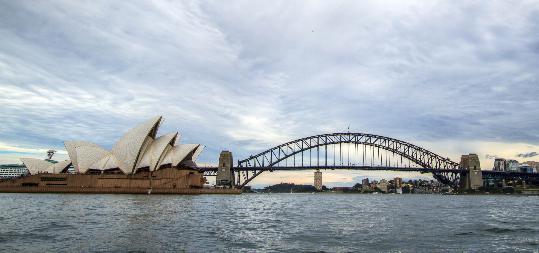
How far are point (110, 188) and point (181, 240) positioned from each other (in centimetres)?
9383

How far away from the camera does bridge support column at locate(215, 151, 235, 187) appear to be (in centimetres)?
15045

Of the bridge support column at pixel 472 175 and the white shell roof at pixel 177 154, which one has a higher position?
the white shell roof at pixel 177 154

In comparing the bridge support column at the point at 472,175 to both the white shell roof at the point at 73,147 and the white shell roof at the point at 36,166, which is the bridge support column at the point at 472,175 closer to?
the white shell roof at the point at 73,147

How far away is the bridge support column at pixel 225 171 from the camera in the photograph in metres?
150

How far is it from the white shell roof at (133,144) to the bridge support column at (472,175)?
12701 cm

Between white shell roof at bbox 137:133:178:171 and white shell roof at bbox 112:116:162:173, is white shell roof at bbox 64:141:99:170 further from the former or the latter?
white shell roof at bbox 137:133:178:171

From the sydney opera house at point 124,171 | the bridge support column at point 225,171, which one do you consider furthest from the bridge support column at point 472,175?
the sydney opera house at point 124,171

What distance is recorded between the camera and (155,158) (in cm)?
10575

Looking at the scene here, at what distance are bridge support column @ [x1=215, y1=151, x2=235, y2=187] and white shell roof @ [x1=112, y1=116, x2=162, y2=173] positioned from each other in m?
48.0

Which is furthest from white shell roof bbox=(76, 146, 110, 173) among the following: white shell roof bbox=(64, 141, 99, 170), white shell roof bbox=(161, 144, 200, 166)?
white shell roof bbox=(161, 144, 200, 166)

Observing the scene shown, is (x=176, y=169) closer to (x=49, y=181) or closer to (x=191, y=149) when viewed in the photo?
(x=191, y=149)

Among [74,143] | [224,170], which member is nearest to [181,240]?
[74,143]

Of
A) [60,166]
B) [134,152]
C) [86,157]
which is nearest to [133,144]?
[134,152]

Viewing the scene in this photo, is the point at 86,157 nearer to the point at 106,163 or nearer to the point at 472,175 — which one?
the point at 106,163
